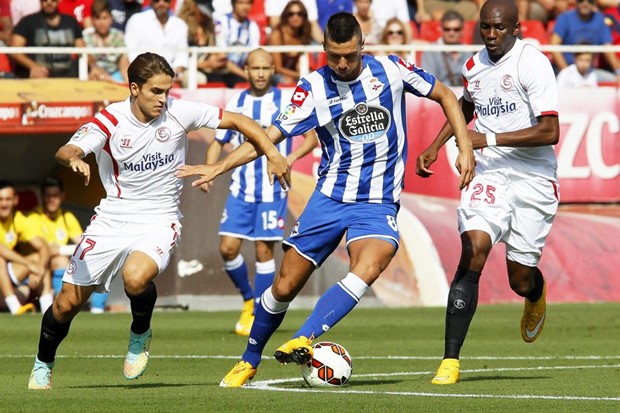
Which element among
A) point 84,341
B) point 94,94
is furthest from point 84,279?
point 94,94

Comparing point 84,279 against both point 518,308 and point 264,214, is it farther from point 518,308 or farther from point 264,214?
point 518,308

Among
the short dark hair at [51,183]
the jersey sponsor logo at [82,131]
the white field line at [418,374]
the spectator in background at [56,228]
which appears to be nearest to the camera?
the white field line at [418,374]

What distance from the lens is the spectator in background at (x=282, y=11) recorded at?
19.0 m

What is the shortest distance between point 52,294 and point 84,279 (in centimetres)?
812

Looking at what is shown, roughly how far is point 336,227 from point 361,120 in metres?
0.70

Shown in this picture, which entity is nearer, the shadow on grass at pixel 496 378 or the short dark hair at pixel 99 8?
the shadow on grass at pixel 496 378

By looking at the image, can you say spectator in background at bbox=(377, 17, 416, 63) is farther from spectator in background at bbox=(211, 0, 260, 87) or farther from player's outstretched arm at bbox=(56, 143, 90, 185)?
player's outstretched arm at bbox=(56, 143, 90, 185)

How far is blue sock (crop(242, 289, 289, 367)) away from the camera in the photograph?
351 inches

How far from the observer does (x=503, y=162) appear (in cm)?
974

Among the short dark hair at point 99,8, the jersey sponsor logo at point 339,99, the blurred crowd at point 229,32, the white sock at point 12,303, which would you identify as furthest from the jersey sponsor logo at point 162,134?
the short dark hair at point 99,8

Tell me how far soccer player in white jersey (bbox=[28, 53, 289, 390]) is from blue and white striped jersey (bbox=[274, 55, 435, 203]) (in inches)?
15.1

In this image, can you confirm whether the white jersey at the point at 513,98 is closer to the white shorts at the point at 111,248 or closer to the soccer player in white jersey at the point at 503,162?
the soccer player in white jersey at the point at 503,162

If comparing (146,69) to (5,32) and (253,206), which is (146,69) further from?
(5,32)

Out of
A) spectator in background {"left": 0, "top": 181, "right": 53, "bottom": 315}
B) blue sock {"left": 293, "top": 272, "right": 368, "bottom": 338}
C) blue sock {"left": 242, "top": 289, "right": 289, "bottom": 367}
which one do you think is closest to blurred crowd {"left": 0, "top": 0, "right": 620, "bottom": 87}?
spectator in background {"left": 0, "top": 181, "right": 53, "bottom": 315}
